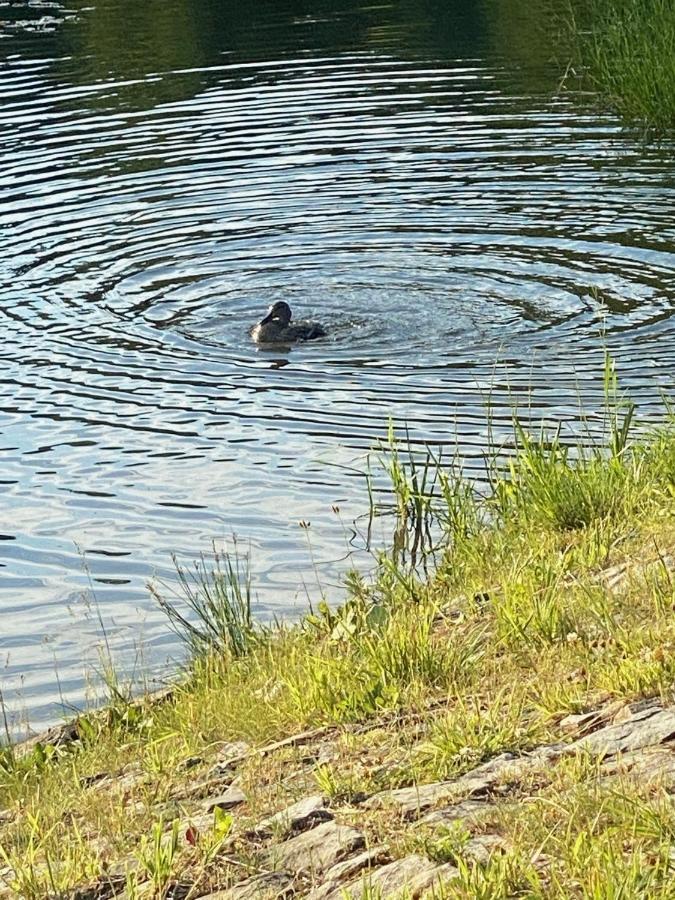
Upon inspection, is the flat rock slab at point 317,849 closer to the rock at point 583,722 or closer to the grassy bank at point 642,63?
the rock at point 583,722

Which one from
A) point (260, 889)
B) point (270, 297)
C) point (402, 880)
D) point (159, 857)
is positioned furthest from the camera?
point (270, 297)

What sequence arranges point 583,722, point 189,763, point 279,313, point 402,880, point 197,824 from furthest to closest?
point 279,313 → point 189,763 → point 583,722 → point 197,824 → point 402,880

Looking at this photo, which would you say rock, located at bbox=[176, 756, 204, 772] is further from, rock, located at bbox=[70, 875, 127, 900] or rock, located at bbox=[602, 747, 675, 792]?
rock, located at bbox=[602, 747, 675, 792]

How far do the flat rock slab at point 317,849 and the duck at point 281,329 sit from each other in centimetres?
878

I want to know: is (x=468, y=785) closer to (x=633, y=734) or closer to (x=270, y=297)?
(x=633, y=734)

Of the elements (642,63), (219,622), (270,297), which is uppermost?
(642,63)

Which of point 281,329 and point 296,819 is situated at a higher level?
point 296,819

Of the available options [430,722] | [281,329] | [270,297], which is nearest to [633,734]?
[430,722]

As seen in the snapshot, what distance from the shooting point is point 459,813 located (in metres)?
4.89

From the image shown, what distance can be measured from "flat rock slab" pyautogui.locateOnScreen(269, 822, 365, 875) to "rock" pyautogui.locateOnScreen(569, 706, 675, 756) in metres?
0.84

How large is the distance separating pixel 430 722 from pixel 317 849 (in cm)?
101

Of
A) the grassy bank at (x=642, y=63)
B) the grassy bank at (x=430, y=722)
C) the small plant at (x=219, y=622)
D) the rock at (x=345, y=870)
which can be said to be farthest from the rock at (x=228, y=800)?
the grassy bank at (x=642, y=63)

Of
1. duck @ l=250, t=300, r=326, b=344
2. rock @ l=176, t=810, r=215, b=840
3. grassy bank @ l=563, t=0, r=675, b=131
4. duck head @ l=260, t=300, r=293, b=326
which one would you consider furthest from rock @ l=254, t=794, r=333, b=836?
grassy bank @ l=563, t=0, r=675, b=131

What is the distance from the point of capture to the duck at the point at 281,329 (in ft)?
44.4
